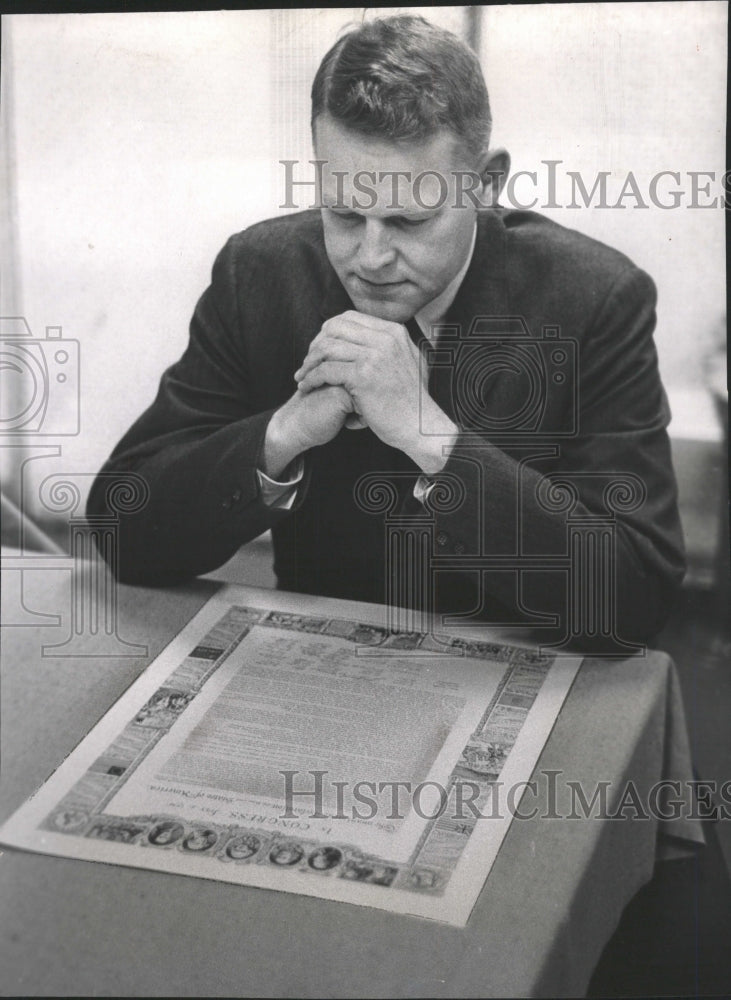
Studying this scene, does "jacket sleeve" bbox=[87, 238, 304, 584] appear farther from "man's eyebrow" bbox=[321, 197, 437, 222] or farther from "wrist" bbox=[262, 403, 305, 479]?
"man's eyebrow" bbox=[321, 197, 437, 222]

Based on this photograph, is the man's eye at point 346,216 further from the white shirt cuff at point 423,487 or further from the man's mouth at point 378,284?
the white shirt cuff at point 423,487

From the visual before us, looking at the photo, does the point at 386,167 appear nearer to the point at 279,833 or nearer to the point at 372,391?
the point at 372,391

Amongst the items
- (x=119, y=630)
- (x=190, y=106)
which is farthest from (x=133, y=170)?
(x=119, y=630)

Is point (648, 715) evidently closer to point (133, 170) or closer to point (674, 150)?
point (674, 150)

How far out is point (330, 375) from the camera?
1355 mm


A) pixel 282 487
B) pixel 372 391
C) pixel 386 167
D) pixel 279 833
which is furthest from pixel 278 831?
pixel 386 167

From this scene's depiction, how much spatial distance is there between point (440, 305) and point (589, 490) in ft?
0.91

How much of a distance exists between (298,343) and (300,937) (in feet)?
2.16

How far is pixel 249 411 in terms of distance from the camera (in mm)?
1405

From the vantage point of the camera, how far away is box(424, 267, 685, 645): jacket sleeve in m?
1.36

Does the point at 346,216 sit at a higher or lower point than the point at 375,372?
higher

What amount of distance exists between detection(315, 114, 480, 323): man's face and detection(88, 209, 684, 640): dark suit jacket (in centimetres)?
2

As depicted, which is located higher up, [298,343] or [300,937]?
[298,343]
